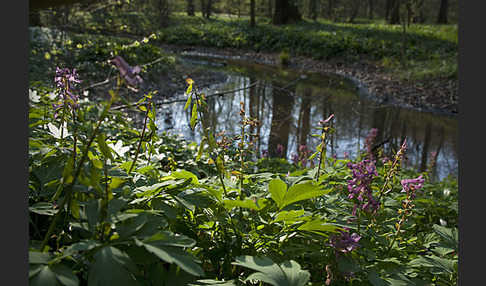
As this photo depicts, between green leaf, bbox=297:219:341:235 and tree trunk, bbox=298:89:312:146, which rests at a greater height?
green leaf, bbox=297:219:341:235

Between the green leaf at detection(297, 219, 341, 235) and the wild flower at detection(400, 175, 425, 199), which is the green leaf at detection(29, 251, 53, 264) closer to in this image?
the green leaf at detection(297, 219, 341, 235)

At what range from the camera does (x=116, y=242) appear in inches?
38.4

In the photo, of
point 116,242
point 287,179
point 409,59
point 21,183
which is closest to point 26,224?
A: point 21,183

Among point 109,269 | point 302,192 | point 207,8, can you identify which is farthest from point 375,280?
point 207,8

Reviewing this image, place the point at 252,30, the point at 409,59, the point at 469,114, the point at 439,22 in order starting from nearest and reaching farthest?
1. the point at 469,114
2. the point at 409,59
3. the point at 252,30
4. the point at 439,22

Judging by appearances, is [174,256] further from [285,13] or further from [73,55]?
[285,13]

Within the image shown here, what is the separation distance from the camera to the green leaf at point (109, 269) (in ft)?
2.90

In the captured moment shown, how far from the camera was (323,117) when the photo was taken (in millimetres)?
10648

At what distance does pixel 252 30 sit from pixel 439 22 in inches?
632

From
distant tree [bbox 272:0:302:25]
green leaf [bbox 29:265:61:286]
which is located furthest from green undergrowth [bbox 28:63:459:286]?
distant tree [bbox 272:0:302:25]

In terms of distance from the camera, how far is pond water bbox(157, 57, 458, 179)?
866 centimetres

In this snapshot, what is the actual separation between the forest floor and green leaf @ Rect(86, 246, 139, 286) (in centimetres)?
1245

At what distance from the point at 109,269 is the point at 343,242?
77 cm

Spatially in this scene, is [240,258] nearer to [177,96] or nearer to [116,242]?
[116,242]
